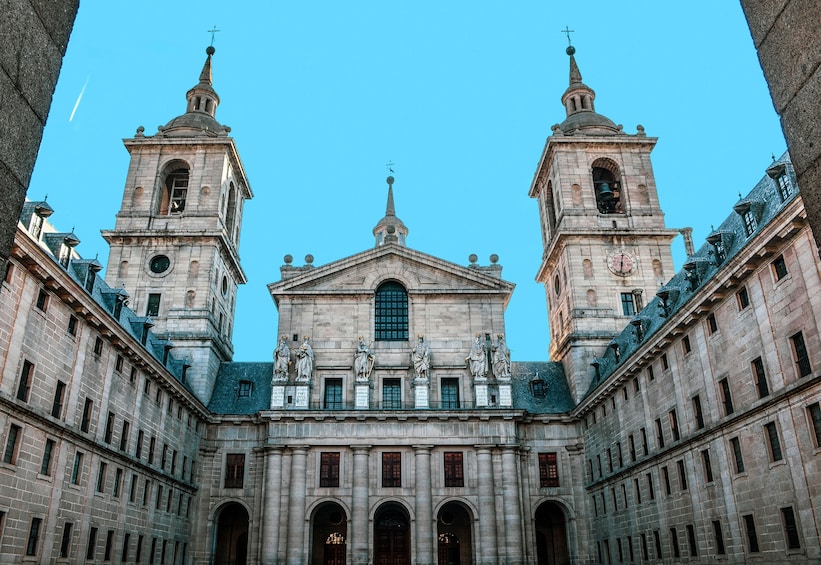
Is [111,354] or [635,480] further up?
[111,354]

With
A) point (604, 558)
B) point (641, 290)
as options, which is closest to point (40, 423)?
point (604, 558)

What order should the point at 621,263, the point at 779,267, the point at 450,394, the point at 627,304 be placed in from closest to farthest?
the point at 779,267 < the point at 450,394 < the point at 627,304 < the point at 621,263

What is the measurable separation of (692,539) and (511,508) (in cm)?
1403

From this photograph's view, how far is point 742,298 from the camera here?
2644 cm

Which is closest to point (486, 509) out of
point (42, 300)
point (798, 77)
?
point (42, 300)

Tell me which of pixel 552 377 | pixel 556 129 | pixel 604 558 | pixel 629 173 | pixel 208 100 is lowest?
pixel 604 558

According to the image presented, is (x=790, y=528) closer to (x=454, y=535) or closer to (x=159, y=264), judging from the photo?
(x=454, y=535)

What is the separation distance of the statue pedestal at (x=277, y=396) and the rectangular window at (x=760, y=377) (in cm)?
2865

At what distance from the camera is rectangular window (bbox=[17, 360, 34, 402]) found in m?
25.2

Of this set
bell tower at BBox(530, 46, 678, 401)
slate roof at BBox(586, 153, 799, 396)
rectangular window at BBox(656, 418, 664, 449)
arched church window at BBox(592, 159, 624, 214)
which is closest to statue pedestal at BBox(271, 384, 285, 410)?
bell tower at BBox(530, 46, 678, 401)

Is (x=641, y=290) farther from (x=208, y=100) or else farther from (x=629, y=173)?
(x=208, y=100)

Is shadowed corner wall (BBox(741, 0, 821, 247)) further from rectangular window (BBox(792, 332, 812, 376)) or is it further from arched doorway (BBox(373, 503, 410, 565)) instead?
arched doorway (BBox(373, 503, 410, 565))

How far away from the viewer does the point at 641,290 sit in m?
50.2

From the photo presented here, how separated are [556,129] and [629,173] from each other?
7399mm
